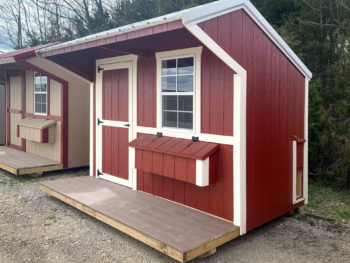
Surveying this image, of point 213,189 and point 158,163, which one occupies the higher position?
point 158,163

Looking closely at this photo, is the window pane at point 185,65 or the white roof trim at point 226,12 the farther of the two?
the window pane at point 185,65

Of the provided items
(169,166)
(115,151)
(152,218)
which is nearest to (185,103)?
(169,166)

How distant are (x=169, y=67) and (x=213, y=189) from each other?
154 centimetres

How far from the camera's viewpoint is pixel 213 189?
3812 mm

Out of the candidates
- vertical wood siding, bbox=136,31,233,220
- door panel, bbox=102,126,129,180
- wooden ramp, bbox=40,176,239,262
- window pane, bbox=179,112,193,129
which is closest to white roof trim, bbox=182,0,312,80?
vertical wood siding, bbox=136,31,233,220

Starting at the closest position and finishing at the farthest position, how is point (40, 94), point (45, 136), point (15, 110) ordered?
point (45, 136)
point (40, 94)
point (15, 110)

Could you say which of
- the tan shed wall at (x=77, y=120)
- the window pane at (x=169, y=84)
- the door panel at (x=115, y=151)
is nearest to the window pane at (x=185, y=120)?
the window pane at (x=169, y=84)

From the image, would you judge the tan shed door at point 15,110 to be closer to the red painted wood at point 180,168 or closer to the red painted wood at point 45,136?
the red painted wood at point 45,136

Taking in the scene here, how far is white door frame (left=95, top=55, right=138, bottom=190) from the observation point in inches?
189

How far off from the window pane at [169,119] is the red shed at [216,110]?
0.5 inches

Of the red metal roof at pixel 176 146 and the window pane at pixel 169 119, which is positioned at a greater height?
the window pane at pixel 169 119

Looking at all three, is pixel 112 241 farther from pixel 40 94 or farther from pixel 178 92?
pixel 40 94

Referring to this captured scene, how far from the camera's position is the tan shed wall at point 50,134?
22.4 ft

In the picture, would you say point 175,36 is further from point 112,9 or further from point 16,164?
point 112,9
